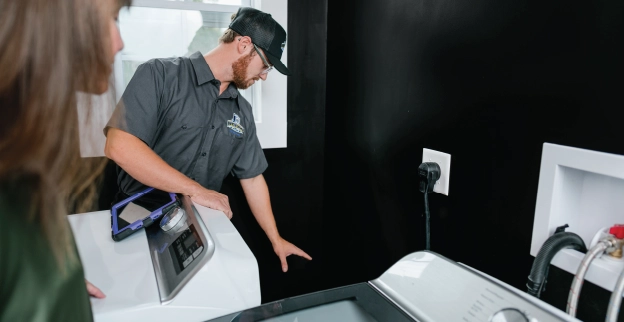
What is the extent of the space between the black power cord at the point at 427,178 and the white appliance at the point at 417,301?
302 millimetres

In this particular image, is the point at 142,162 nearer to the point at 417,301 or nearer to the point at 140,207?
the point at 140,207

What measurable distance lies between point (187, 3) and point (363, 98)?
0.89m

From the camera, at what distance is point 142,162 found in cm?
134

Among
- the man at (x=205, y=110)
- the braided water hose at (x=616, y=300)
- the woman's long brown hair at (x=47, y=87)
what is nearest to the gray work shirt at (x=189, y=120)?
the man at (x=205, y=110)

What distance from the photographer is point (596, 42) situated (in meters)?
0.71

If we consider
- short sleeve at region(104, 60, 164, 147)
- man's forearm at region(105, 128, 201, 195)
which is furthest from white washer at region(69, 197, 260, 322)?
short sleeve at region(104, 60, 164, 147)

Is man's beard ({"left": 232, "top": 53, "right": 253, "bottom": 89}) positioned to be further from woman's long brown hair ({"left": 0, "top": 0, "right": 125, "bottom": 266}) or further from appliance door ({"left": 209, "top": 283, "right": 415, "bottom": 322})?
woman's long brown hair ({"left": 0, "top": 0, "right": 125, "bottom": 266})

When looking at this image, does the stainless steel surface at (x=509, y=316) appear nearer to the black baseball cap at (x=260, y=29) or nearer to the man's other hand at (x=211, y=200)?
the man's other hand at (x=211, y=200)

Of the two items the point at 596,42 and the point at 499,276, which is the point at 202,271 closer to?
the point at 499,276

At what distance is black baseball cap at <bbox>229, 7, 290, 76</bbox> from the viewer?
157cm

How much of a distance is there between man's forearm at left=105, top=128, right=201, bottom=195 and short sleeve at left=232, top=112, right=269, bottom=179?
0.42 meters

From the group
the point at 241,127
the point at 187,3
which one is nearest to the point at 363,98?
the point at 241,127

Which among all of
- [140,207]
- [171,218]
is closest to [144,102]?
[140,207]

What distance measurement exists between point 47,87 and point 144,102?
46.2 inches
